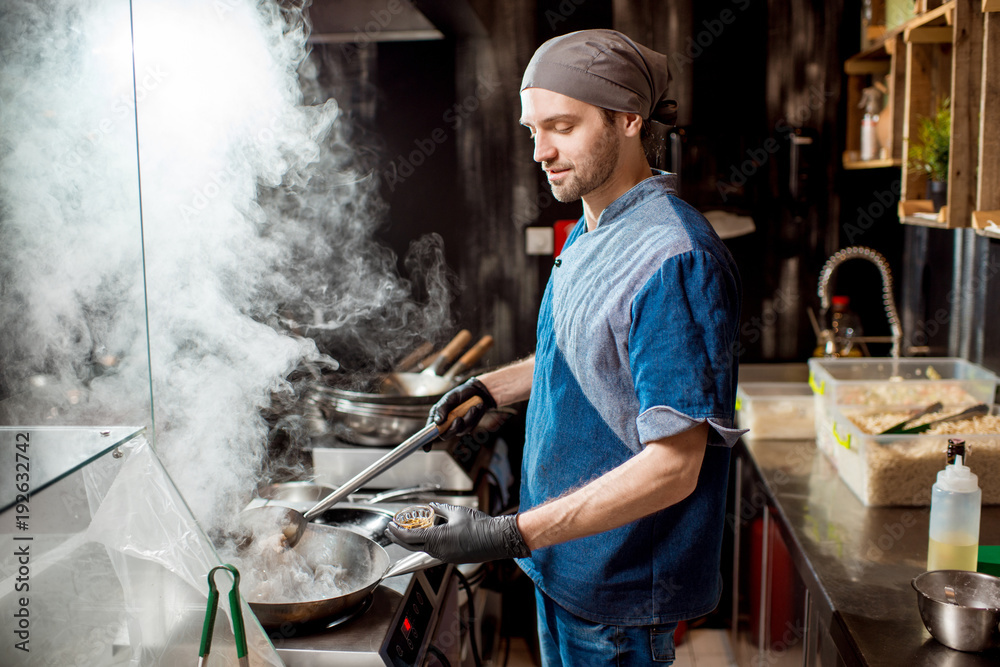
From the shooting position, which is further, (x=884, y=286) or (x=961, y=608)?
(x=884, y=286)

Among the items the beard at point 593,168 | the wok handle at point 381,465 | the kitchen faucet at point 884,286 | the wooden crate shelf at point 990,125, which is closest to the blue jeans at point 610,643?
the wok handle at point 381,465

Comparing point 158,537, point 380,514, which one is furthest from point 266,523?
point 158,537

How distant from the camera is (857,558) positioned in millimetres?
1569

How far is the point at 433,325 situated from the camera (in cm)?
312

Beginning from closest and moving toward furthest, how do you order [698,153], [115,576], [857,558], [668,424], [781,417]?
[115,576], [668,424], [857,558], [781,417], [698,153]

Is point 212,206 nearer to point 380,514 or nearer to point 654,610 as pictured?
point 380,514

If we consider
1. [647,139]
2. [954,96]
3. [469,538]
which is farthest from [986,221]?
[469,538]

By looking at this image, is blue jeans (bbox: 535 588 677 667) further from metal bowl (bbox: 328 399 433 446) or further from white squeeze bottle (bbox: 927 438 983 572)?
metal bowl (bbox: 328 399 433 446)

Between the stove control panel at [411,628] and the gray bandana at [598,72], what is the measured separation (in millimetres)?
887

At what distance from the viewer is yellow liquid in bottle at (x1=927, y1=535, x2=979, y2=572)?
1366mm

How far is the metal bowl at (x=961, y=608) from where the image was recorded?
1.16m

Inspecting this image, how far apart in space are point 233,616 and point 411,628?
0.45 m

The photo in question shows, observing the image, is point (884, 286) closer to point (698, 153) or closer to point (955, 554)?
point (698, 153)

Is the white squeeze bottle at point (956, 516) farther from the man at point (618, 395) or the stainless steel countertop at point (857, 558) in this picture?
the man at point (618, 395)
